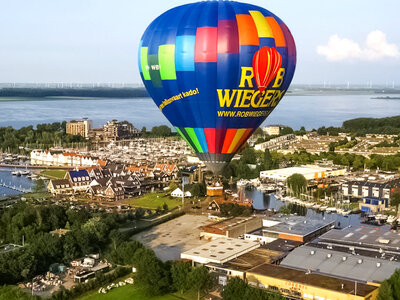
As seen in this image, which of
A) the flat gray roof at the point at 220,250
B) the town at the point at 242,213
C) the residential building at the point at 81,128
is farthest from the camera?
the residential building at the point at 81,128

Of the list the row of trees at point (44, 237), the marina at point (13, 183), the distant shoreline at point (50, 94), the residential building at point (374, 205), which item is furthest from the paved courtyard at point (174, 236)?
the distant shoreline at point (50, 94)

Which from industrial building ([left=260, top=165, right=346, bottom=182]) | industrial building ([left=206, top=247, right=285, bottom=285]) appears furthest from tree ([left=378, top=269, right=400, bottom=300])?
industrial building ([left=260, top=165, right=346, bottom=182])

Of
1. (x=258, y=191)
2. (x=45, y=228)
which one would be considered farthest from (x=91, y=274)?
(x=258, y=191)

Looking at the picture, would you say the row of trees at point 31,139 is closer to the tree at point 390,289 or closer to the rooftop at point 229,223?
the rooftop at point 229,223

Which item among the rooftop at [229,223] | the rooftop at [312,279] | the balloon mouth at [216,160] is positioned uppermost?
the balloon mouth at [216,160]

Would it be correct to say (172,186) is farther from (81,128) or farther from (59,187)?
(81,128)

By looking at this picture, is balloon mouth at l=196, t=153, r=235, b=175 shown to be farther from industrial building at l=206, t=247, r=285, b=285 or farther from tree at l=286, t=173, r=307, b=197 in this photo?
tree at l=286, t=173, r=307, b=197

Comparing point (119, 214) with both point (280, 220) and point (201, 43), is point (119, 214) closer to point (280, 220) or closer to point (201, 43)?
point (280, 220)
